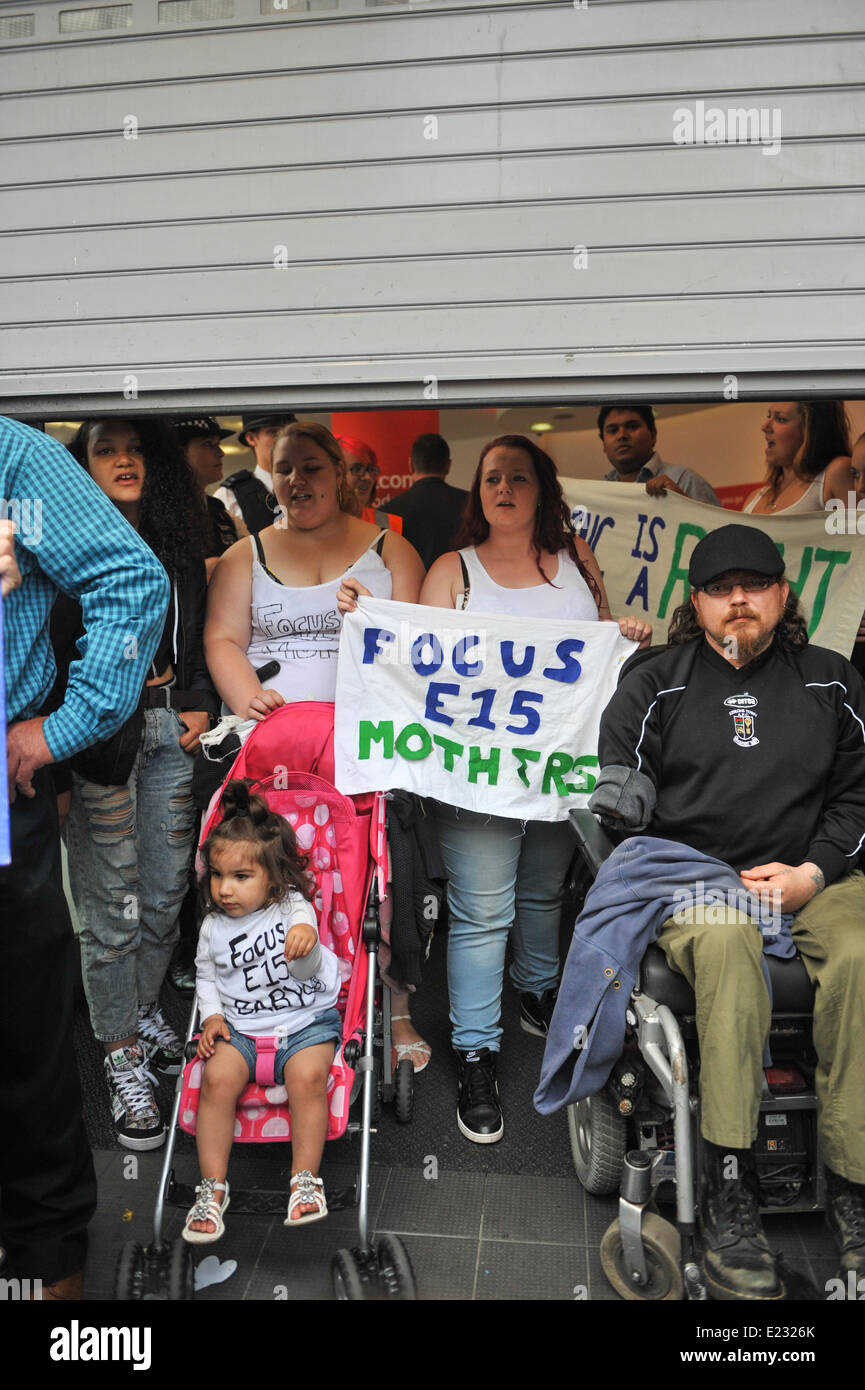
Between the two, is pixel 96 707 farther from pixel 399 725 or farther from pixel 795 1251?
pixel 795 1251

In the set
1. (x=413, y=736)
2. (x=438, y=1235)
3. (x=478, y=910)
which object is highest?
(x=413, y=736)

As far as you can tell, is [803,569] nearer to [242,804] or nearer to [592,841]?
[592,841]

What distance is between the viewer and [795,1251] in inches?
112

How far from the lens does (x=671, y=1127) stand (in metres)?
2.87

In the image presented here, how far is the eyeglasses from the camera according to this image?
307 cm

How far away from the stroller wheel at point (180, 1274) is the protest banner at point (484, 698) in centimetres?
151

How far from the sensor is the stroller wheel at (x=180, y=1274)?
2484 millimetres

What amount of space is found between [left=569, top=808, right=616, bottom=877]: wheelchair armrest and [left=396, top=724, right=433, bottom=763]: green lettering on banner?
551 millimetres

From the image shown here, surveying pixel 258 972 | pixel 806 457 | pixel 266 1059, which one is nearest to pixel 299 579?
pixel 258 972

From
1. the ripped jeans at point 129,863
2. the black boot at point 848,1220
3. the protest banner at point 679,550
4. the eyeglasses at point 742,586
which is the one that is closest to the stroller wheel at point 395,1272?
the black boot at point 848,1220

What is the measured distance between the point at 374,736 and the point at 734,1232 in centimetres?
177
